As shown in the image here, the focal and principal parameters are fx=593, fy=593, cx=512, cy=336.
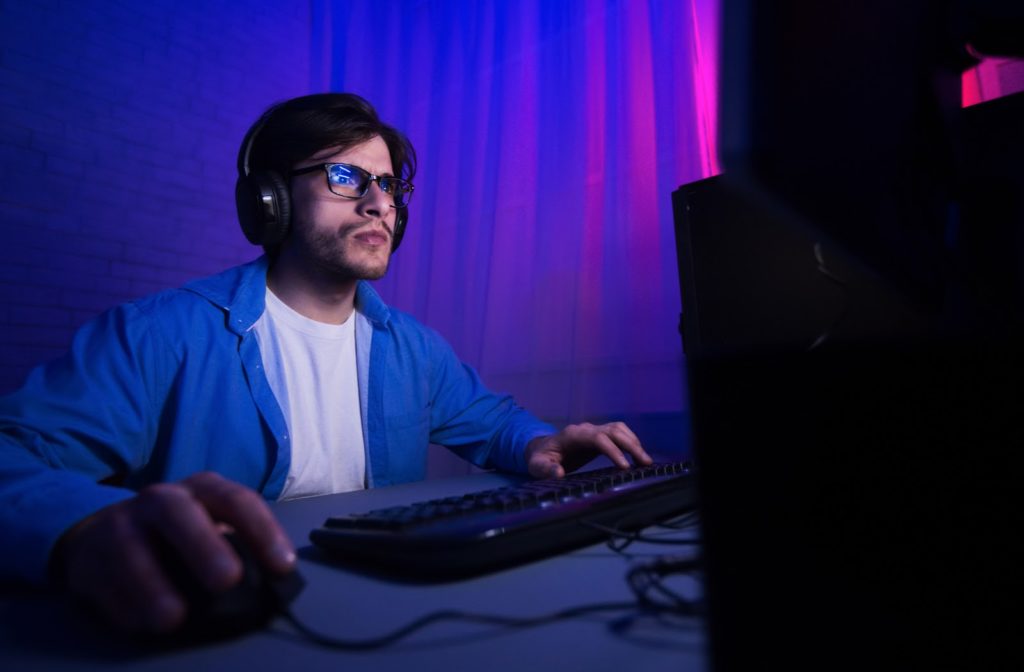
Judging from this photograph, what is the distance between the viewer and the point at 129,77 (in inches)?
95.9

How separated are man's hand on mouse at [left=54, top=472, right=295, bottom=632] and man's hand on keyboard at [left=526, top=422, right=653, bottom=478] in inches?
21.9

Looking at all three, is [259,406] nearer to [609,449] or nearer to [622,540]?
[609,449]

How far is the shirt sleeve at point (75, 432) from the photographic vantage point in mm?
429

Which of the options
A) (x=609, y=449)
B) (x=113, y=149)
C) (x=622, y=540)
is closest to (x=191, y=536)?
(x=622, y=540)

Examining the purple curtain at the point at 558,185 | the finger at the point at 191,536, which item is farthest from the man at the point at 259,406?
the purple curtain at the point at 558,185

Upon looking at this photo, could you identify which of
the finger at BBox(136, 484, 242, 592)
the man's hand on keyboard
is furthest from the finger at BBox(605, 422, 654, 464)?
the finger at BBox(136, 484, 242, 592)

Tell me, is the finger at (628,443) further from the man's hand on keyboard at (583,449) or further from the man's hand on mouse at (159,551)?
the man's hand on mouse at (159,551)

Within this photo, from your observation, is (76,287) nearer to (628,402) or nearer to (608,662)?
(628,402)

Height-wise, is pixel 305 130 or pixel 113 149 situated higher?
pixel 113 149

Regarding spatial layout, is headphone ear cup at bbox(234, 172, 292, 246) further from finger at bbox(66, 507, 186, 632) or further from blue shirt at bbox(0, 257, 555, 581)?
finger at bbox(66, 507, 186, 632)

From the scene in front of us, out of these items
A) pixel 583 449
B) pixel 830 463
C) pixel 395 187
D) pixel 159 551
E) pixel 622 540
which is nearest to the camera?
pixel 830 463

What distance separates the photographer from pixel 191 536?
0.33m

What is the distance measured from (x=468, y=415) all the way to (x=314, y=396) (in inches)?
15.0

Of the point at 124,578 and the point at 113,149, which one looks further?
the point at 113,149
